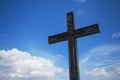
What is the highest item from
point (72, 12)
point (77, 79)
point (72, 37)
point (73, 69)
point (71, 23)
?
point (72, 12)

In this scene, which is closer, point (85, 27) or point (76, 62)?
point (76, 62)

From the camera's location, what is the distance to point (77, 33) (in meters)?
7.82

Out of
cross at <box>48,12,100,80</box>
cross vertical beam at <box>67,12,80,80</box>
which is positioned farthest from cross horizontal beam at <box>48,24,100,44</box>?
cross vertical beam at <box>67,12,80,80</box>

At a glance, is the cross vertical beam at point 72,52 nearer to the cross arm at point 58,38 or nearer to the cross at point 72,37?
the cross at point 72,37

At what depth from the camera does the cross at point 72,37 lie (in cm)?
706

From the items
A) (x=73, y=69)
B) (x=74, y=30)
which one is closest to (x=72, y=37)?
(x=74, y=30)

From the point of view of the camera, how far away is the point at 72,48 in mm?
7504

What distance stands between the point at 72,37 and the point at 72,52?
786mm

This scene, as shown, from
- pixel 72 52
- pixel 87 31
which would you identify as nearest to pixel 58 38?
pixel 72 52

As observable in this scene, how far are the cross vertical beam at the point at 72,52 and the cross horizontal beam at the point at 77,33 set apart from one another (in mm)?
200

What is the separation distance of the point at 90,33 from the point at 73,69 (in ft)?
5.95

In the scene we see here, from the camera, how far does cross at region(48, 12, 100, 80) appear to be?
7064 millimetres

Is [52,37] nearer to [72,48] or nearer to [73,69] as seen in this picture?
[72,48]

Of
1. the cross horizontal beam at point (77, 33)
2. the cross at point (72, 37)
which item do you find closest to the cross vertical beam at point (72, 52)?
the cross at point (72, 37)
